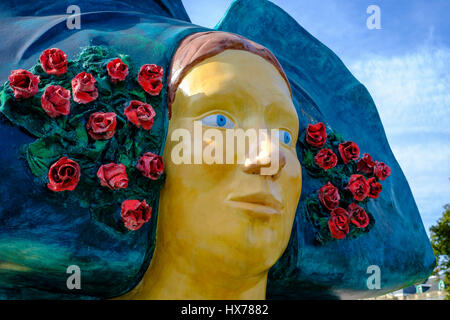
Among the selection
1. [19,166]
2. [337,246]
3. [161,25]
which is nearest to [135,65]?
[161,25]

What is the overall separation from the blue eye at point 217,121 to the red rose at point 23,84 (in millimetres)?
1213

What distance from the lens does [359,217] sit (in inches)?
182

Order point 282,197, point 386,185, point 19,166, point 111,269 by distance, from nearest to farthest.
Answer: point 19,166 → point 111,269 → point 282,197 → point 386,185

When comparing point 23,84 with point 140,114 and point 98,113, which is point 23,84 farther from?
point 140,114

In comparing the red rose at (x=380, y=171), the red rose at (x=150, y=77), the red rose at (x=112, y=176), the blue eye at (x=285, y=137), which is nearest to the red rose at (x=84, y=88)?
the red rose at (x=150, y=77)

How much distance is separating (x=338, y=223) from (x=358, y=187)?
0.44 meters

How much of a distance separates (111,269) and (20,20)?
2281 millimetres

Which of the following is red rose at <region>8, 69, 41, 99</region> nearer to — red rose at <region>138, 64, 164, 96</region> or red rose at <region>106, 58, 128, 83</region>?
red rose at <region>106, 58, 128, 83</region>

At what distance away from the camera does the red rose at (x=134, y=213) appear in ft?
11.5

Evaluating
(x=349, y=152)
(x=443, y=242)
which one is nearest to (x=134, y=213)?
(x=349, y=152)

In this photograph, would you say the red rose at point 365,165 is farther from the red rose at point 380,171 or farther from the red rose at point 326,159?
the red rose at point 326,159

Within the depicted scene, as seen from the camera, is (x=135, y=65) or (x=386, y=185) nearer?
(x=135, y=65)
